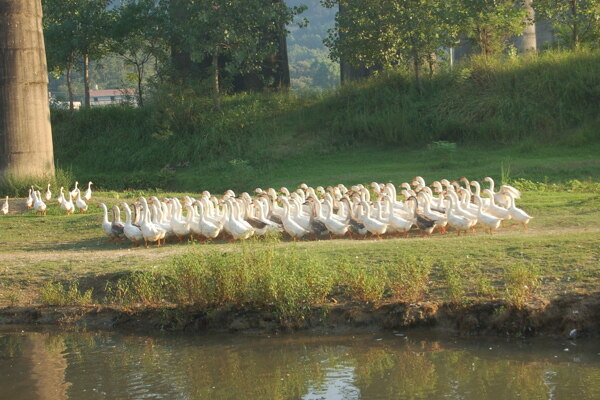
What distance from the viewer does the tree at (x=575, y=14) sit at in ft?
86.4

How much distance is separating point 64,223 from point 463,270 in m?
8.40

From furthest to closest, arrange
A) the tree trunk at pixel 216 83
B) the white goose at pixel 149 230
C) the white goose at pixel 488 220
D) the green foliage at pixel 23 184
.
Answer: the tree trunk at pixel 216 83 < the green foliage at pixel 23 184 < the white goose at pixel 149 230 < the white goose at pixel 488 220

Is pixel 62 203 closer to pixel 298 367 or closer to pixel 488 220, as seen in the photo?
pixel 488 220

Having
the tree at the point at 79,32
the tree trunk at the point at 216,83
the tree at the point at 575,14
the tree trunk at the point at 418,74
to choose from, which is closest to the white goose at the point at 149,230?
the tree trunk at the point at 216,83

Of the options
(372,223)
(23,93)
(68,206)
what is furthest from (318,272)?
(23,93)

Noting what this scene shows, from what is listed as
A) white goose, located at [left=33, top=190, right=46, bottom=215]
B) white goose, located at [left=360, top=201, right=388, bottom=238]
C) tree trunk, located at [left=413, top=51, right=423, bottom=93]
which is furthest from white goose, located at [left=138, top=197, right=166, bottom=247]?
tree trunk, located at [left=413, top=51, right=423, bottom=93]

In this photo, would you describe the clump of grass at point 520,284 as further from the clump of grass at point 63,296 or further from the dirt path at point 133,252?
the clump of grass at point 63,296

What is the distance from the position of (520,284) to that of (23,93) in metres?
14.0

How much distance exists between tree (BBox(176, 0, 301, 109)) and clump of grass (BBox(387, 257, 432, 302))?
51.4 feet

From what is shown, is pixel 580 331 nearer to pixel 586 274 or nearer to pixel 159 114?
pixel 586 274

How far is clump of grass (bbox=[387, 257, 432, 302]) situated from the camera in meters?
11.3

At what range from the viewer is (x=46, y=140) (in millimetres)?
21812

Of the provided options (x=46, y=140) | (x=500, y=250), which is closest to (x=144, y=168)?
(x=46, y=140)

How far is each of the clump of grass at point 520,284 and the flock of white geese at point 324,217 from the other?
9.04 feet
